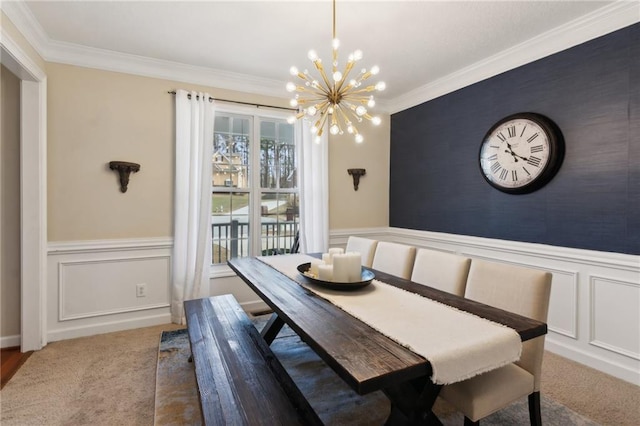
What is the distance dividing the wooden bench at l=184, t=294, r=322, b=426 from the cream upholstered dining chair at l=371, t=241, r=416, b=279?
1.13 metres

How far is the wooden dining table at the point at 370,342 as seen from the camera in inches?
41.5

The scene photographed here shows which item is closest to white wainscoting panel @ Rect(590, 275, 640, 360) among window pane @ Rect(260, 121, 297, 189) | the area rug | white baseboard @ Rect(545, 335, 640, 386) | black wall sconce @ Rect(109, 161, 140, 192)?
white baseboard @ Rect(545, 335, 640, 386)

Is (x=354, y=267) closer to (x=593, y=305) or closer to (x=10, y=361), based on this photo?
(x=593, y=305)

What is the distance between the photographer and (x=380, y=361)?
43.3 inches

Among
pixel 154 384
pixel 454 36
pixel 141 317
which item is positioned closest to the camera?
pixel 154 384

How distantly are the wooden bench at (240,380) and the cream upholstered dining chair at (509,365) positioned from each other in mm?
681

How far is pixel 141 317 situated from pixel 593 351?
13.0 ft

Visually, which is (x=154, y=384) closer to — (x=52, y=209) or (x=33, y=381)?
Result: (x=33, y=381)

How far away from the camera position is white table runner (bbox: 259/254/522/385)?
1.14m

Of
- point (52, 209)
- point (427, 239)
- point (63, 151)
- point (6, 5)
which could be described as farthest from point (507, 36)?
point (52, 209)

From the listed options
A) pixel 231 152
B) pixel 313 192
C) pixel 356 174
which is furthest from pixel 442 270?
pixel 231 152

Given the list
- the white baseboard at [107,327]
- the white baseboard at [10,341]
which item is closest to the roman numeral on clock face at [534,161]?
the white baseboard at [107,327]

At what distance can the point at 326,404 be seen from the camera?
78.4 inches

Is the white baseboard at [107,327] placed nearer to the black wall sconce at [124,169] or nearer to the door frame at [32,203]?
the door frame at [32,203]
